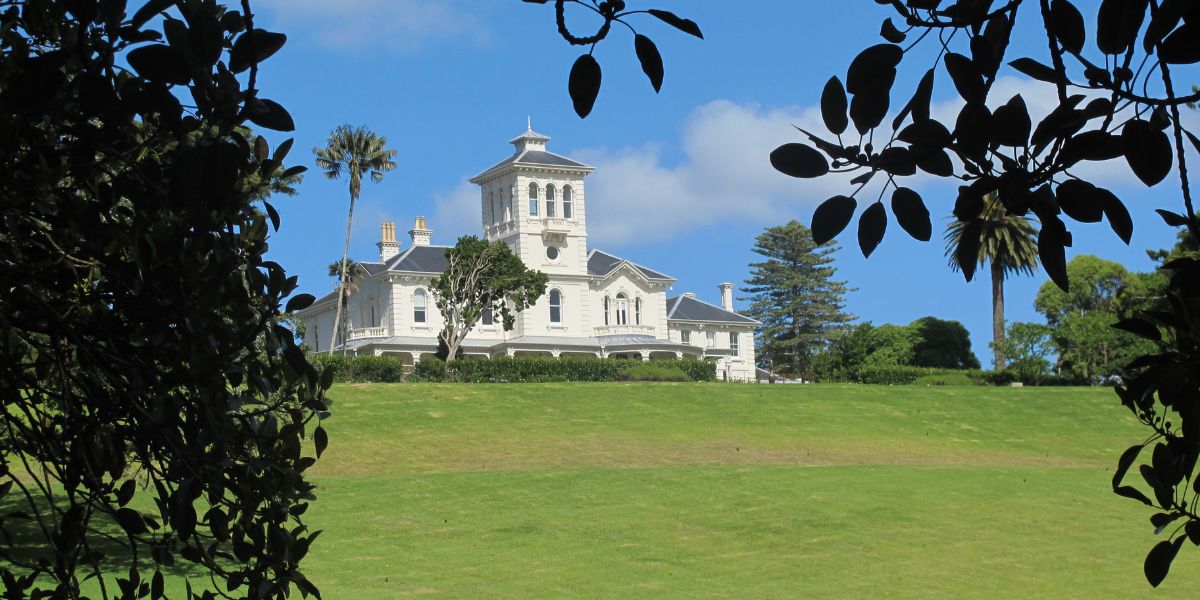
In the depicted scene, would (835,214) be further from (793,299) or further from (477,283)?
(793,299)

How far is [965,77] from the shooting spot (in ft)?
8.32

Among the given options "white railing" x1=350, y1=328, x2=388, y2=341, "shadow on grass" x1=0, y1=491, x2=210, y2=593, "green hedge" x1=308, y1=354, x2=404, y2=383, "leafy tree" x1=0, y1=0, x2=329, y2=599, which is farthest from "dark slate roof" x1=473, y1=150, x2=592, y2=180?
"leafy tree" x1=0, y1=0, x2=329, y2=599

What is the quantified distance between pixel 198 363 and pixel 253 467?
79 cm

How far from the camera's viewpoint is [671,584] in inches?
745

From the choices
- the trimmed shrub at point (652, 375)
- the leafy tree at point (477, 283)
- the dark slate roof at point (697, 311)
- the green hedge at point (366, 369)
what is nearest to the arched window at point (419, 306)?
the leafy tree at point (477, 283)

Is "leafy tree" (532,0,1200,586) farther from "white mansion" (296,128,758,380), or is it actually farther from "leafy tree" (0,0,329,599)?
"white mansion" (296,128,758,380)

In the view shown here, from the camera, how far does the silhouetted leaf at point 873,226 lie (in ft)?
8.70

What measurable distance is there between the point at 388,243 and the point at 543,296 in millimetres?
11254

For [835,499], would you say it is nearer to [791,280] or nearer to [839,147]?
[839,147]

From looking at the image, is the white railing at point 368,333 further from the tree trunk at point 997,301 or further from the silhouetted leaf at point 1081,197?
the silhouetted leaf at point 1081,197

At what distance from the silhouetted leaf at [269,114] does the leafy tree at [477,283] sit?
173 feet

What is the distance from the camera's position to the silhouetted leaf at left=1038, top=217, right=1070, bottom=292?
2527mm

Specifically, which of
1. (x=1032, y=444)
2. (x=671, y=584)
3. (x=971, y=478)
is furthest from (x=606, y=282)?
(x=671, y=584)

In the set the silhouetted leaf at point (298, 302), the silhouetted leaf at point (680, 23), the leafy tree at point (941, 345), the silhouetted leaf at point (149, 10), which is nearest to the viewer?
the silhouetted leaf at point (680, 23)
